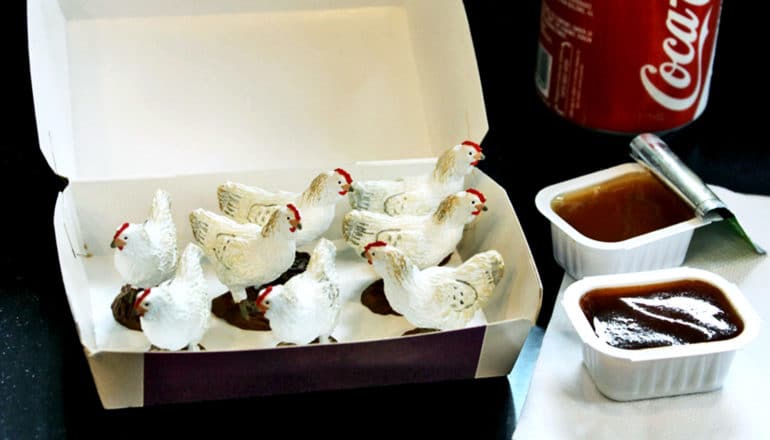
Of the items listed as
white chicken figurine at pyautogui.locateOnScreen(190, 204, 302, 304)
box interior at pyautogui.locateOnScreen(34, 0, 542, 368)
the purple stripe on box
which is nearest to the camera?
the purple stripe on box

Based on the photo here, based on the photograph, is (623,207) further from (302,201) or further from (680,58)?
(302,201)

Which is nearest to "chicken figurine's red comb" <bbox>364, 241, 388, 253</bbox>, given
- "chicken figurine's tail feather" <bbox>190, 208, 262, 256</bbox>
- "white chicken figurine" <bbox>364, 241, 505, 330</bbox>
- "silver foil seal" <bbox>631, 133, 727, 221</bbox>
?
"white chicken figurine" <bbox>364, 241, 505, 330</bbox>

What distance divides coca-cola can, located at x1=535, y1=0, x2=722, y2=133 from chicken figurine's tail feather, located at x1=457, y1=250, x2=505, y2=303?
0.27 meters

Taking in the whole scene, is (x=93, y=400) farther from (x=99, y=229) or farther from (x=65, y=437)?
(x=99, y=229)

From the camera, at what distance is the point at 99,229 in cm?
89

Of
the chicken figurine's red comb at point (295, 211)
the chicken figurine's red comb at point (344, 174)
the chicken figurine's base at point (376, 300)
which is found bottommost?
the chicken figurine's base at point (376, 300)

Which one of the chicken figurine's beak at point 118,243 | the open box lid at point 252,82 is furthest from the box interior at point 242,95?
the chicken figurine's beak at point 118,243

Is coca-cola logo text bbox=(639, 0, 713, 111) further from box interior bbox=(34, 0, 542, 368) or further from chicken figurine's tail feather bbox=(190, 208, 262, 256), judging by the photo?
chicken figurine's tail feather bbox=(190, 208, 262, 256)

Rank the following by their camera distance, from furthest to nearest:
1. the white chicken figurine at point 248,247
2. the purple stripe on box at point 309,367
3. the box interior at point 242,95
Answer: the box interior at point 242,95 → the white chicken figurine at point 248,247 → the purple stripe on box at point 309,367

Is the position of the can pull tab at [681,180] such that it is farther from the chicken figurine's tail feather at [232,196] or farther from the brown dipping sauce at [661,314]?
the chicken figurine's tail feather at [232,196]

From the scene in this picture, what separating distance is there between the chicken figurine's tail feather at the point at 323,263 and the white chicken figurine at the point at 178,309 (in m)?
0.09

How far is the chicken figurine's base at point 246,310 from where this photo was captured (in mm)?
820

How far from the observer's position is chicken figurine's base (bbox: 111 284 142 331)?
32.0 inches

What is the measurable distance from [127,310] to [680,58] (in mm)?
560
